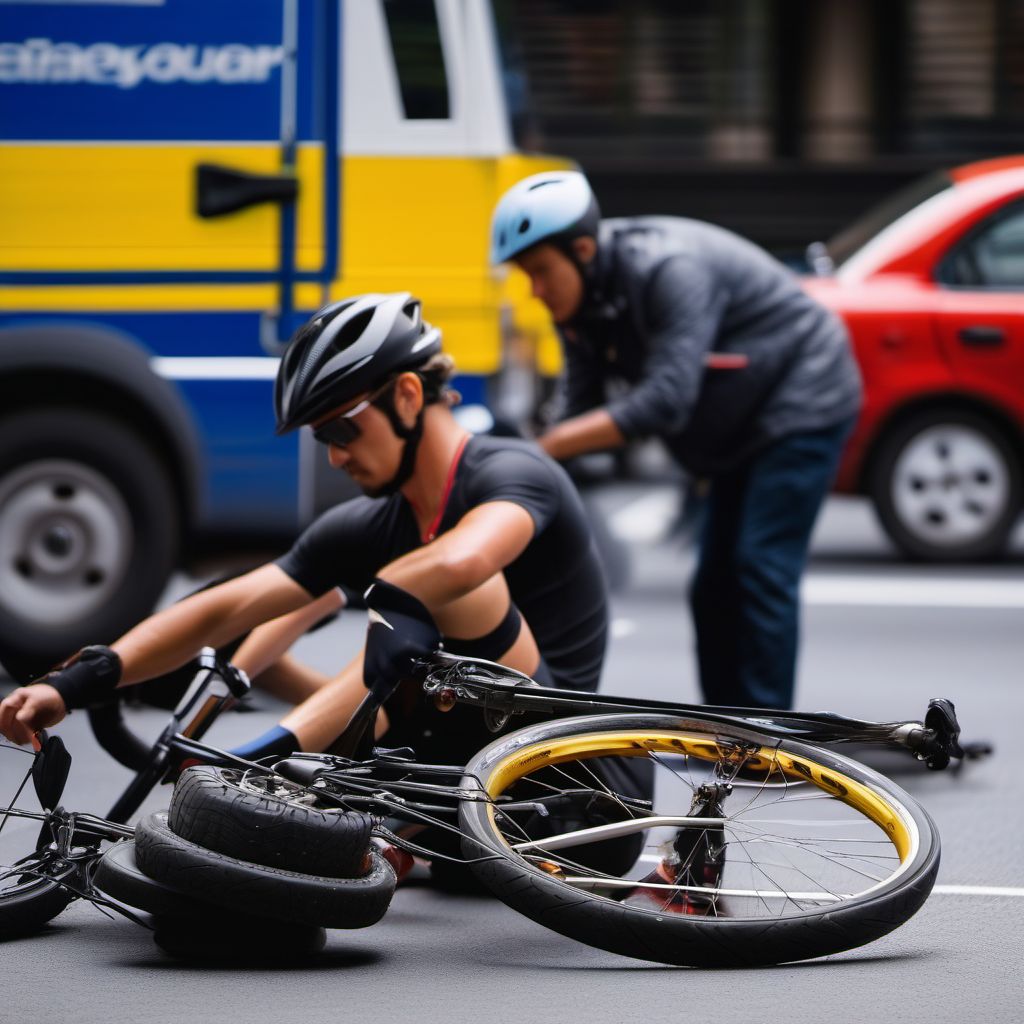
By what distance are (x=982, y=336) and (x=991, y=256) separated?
374 millimetres

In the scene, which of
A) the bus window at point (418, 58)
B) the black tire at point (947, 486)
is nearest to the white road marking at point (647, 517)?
the black tire at point (947, 486)

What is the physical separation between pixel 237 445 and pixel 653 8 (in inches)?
558

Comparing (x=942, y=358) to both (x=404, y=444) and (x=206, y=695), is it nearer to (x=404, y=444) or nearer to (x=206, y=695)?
(x=404, y=444)

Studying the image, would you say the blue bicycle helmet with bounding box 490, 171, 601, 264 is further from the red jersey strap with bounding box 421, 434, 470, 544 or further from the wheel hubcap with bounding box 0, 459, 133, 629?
the wheel hubcap with bounding box 0, 459, 133, 629

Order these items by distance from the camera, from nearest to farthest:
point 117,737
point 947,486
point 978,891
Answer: point 117,737, point 978,891, point 947,486

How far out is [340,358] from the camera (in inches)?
173

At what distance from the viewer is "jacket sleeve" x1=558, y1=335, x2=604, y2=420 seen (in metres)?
6.21

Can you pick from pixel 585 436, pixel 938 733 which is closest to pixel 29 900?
pixel 938 733

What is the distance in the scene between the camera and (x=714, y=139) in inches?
833

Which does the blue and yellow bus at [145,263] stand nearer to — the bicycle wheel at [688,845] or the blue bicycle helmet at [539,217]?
the blue bicycle helmet at [539,217]

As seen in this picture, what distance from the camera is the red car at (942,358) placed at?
401 inches

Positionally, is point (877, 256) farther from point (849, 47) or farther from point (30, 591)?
point (849, 47)

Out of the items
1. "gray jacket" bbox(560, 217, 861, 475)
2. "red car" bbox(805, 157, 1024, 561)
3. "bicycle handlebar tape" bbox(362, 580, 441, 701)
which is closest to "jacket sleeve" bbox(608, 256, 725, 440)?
"gray jacket" bbox(560, 217, 861, 475)

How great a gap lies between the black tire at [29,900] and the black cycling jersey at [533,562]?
2.94ft
